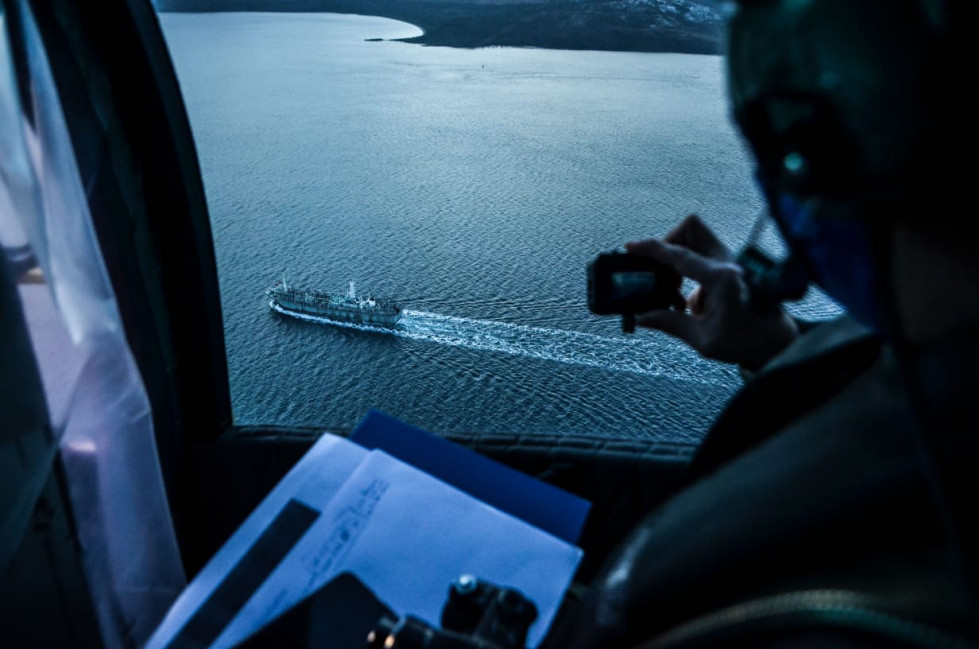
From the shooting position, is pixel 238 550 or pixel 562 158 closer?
pixel 238 550

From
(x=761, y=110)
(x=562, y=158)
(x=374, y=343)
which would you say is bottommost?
(x=374, y=343)

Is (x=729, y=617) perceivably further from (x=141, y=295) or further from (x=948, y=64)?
(x=141, y=295)

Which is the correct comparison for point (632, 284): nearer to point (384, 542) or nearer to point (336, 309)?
point (384, 542)

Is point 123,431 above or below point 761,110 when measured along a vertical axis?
below

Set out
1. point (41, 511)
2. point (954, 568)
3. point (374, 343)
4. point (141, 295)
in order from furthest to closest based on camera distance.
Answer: point (374, 343) < point (141, 295) < point (41, 511) < point (954, 568)

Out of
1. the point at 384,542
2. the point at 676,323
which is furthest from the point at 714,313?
the point at 384,542

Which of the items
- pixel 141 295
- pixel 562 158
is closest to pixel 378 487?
pixel 141 295
